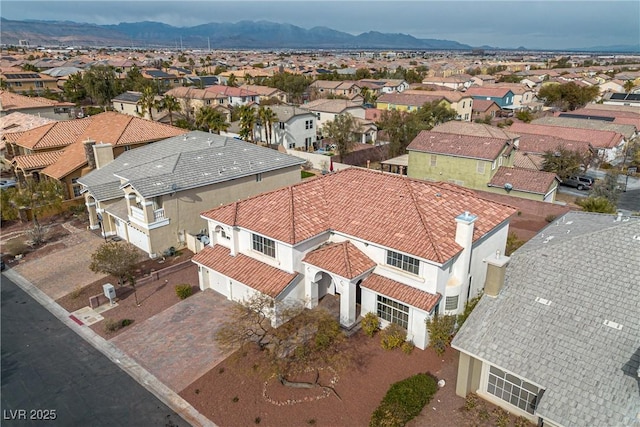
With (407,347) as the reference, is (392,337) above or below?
above

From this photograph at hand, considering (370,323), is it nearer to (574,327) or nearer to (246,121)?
(574,327)

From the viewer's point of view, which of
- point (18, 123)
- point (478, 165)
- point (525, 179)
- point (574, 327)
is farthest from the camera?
point (18, 123)

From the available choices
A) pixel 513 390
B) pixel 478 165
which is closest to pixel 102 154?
pixel 478 165

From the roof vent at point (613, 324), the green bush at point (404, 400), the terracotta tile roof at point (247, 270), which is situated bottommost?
the green bush at point (404, 400)

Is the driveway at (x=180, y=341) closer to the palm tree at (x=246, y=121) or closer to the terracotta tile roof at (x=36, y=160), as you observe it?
the terracotta tile roof at (x=36, y=160)

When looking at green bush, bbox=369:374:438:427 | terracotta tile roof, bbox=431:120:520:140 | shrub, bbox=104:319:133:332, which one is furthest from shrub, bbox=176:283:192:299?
terracotta tile roof, bbox=431:120:520:140

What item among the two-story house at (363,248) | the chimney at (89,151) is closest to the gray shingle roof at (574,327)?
the two-story house at (363,248)
